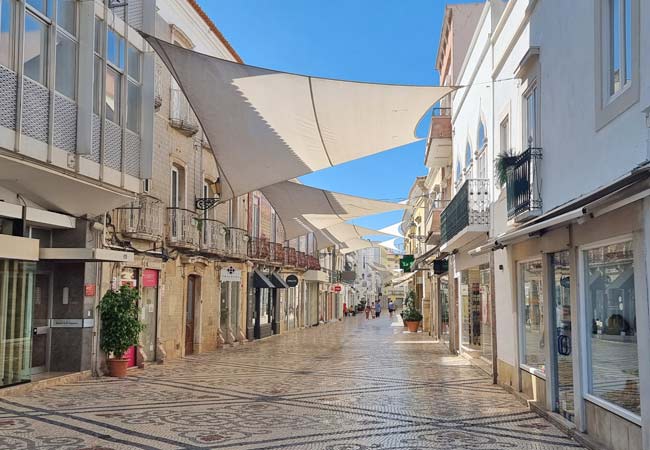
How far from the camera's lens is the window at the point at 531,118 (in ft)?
30.4

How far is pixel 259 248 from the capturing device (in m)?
25.2

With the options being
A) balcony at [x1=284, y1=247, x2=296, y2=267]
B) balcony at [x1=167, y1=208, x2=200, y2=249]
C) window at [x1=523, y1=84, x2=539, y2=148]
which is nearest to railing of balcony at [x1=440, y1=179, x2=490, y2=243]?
window at [x1=523, y1=84, x2=539, y2=148]

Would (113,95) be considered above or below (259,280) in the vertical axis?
above

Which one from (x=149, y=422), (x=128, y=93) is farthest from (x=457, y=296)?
(x=149, y=422)

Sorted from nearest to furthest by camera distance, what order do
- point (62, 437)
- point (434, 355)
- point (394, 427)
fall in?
point (62, 437), point (394, 427), point (434, 355)

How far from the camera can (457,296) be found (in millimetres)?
19219

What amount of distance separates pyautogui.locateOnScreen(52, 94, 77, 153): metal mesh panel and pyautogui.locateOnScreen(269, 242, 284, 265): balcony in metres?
16.8

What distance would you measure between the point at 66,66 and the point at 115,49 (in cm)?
178

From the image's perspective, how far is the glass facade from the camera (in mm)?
10688

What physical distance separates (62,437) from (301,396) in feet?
13.9

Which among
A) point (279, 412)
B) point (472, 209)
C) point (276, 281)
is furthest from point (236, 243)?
point (279, 412)

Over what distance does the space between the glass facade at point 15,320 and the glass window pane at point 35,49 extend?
10.2 feet

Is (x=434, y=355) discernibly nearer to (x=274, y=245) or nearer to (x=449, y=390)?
(x=449, y=390)

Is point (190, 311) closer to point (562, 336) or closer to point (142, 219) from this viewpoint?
point (142, 219)
